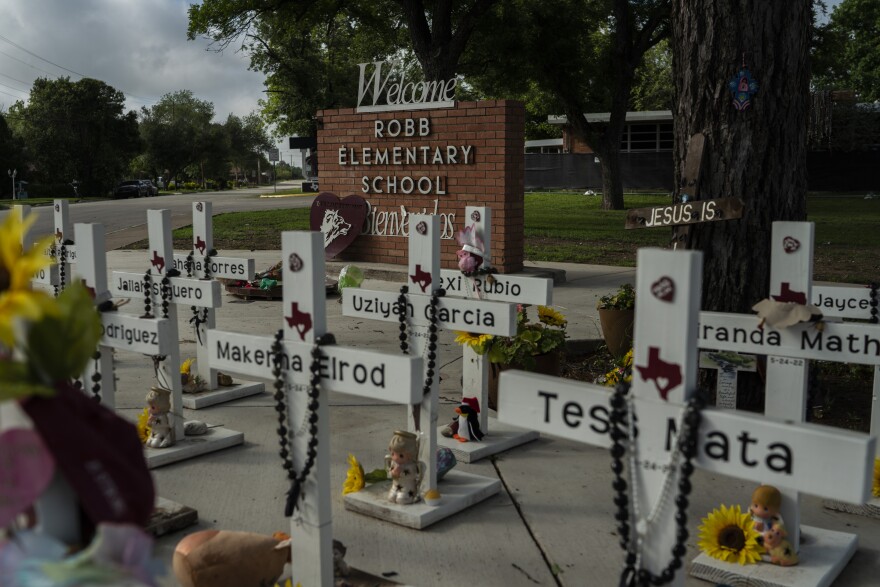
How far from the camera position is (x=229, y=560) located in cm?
345

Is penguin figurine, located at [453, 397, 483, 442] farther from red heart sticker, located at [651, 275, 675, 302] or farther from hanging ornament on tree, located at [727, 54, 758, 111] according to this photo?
red heart sticker, located at [651, 275, 675, 302]

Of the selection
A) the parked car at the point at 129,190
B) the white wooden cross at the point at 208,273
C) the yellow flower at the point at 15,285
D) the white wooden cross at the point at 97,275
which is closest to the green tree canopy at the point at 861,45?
the parked car at the point at 129,190

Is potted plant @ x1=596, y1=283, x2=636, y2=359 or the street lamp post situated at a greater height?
the street lamp post

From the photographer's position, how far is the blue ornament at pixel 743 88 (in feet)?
18.6

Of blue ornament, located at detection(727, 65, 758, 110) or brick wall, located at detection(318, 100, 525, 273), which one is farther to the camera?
brick wall, located at detection(318, 100, 525, 273)

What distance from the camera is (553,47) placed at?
22.8m

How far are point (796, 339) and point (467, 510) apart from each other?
5.94 ft

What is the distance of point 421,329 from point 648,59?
56.5 meters

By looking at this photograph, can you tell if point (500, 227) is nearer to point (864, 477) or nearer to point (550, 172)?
point (864, 477)

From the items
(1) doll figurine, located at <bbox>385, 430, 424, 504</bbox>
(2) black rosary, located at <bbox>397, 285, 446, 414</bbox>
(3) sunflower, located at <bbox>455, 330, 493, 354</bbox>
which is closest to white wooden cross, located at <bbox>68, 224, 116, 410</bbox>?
(1) doll figurine, located at <bbox>385, 430, 424, 504</bbox>

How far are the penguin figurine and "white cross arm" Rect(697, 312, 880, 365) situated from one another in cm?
188

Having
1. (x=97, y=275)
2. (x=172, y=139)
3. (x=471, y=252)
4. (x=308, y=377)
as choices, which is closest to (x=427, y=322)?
(x=471, y=252)

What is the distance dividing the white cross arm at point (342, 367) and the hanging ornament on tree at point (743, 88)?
3.56m

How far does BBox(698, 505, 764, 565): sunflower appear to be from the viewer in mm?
3713
